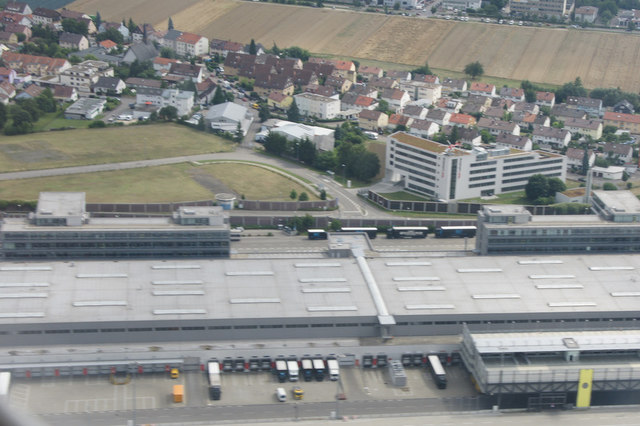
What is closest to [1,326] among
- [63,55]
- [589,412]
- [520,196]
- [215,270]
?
[215,270]

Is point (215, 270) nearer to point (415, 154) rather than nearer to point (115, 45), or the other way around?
point (415, 154)

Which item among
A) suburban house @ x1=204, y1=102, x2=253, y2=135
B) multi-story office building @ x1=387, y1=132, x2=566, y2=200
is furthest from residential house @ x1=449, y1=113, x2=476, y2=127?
suburban house @ x1=204, y1=102, x2=253, y2=135

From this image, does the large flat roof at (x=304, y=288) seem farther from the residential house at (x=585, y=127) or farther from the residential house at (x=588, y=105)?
the residential house at (x=588, y=105)

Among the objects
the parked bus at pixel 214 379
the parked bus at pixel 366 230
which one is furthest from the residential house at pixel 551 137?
the parked bus at pixel 214 379

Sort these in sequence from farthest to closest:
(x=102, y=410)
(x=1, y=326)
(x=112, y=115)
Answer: (x=112, y=115) < (x=1, y=326) < (x=102, y=410)

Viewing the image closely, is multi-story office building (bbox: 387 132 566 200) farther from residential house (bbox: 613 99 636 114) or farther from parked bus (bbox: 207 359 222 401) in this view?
parked bus (bbox: 207 359 222 401)

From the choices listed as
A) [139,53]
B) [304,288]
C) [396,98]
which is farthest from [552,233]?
[139,53]
